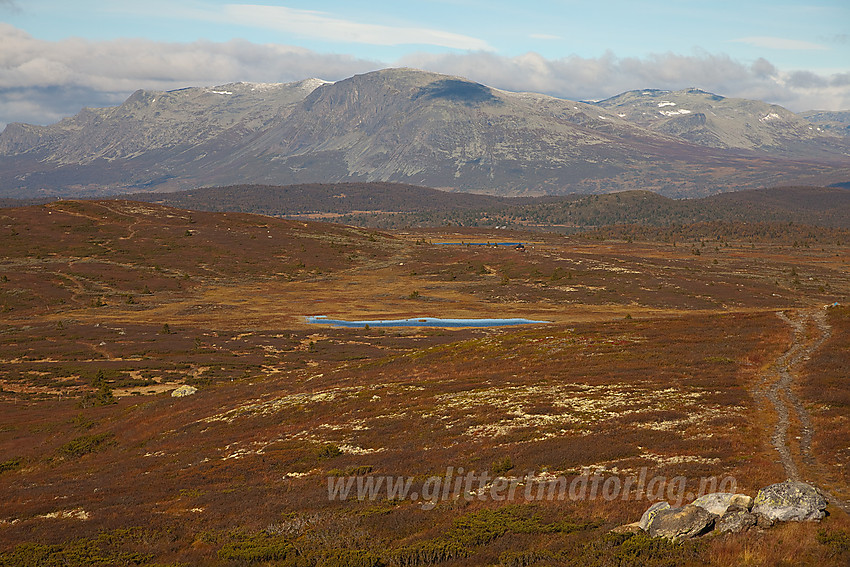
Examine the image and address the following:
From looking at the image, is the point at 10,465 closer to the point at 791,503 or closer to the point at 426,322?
the point at 791,503

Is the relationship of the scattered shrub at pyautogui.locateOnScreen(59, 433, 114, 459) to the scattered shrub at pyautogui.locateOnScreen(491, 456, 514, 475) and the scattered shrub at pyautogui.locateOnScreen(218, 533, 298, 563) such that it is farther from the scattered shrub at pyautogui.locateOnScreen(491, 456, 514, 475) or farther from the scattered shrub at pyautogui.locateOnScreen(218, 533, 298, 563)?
the scattered shrub at pyautogui.locateOnScreen(491, 456, 514, 475)

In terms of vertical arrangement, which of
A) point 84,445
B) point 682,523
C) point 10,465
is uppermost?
point 682,523

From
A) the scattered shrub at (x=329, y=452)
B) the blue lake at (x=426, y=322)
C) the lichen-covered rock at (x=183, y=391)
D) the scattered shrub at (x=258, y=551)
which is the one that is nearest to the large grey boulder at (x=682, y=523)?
the scattered shrub at (x=258, y=551)

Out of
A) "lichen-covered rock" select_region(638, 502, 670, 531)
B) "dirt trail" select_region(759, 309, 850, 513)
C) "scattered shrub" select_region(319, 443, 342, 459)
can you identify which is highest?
"lichen-covered rock" select_region(638, 502, 670, 531)

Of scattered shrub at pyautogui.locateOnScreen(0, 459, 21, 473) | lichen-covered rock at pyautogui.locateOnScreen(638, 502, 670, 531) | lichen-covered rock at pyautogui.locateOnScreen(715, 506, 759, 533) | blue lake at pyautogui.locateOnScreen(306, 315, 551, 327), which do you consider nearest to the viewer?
lichen-covered rock at pyautogui.locateOnScreen(715, 506, 759, 533)

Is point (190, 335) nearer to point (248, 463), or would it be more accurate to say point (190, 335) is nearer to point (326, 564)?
point (248, 463)

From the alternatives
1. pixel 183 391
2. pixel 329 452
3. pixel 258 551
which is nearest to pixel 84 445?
A: pixel 183 391

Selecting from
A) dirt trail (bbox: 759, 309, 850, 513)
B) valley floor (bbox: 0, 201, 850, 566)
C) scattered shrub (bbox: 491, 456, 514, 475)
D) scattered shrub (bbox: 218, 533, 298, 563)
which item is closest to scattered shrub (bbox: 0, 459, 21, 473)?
valley floor (bbox: 0, 201, 850, 566)
